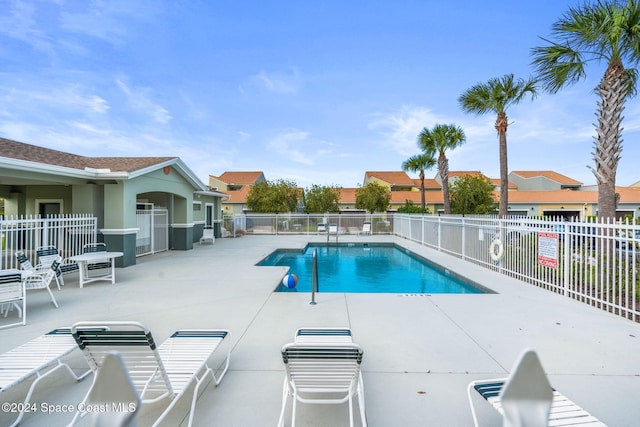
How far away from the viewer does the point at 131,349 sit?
2309mm

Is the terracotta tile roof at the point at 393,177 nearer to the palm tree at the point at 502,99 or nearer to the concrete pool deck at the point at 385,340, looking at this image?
the palm tree at the point at 502,99

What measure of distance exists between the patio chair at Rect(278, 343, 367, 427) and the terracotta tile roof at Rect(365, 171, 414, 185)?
4121 centimetres

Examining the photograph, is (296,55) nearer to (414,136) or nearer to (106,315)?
(414,136)

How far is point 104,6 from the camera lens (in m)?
10.1

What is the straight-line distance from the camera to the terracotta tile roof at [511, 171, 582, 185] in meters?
41.5

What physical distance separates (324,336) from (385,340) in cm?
126

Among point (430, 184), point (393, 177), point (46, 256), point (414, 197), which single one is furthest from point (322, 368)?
point (430, 184)

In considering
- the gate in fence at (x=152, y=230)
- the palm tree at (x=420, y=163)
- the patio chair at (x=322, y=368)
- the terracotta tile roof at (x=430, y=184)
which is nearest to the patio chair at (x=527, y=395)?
the patio chair at (x=322, y=368)

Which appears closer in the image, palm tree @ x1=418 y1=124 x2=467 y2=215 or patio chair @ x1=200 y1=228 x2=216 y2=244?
patio chair @ x1=200 y1=228 x2=216 y2=244

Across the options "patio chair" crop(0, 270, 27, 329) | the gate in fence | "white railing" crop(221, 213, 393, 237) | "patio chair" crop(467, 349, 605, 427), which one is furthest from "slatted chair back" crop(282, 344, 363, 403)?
"white railing" crop(221, 213, 393, 237)

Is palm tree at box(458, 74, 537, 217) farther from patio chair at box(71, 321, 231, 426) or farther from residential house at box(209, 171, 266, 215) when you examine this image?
residential house at box(209, 171, 266, 215)

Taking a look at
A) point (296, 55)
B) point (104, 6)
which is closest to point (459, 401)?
point (104, 6)

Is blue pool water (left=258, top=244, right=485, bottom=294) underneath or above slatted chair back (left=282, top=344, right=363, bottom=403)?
underneath

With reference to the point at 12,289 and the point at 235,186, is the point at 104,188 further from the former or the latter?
the point at 235,186
